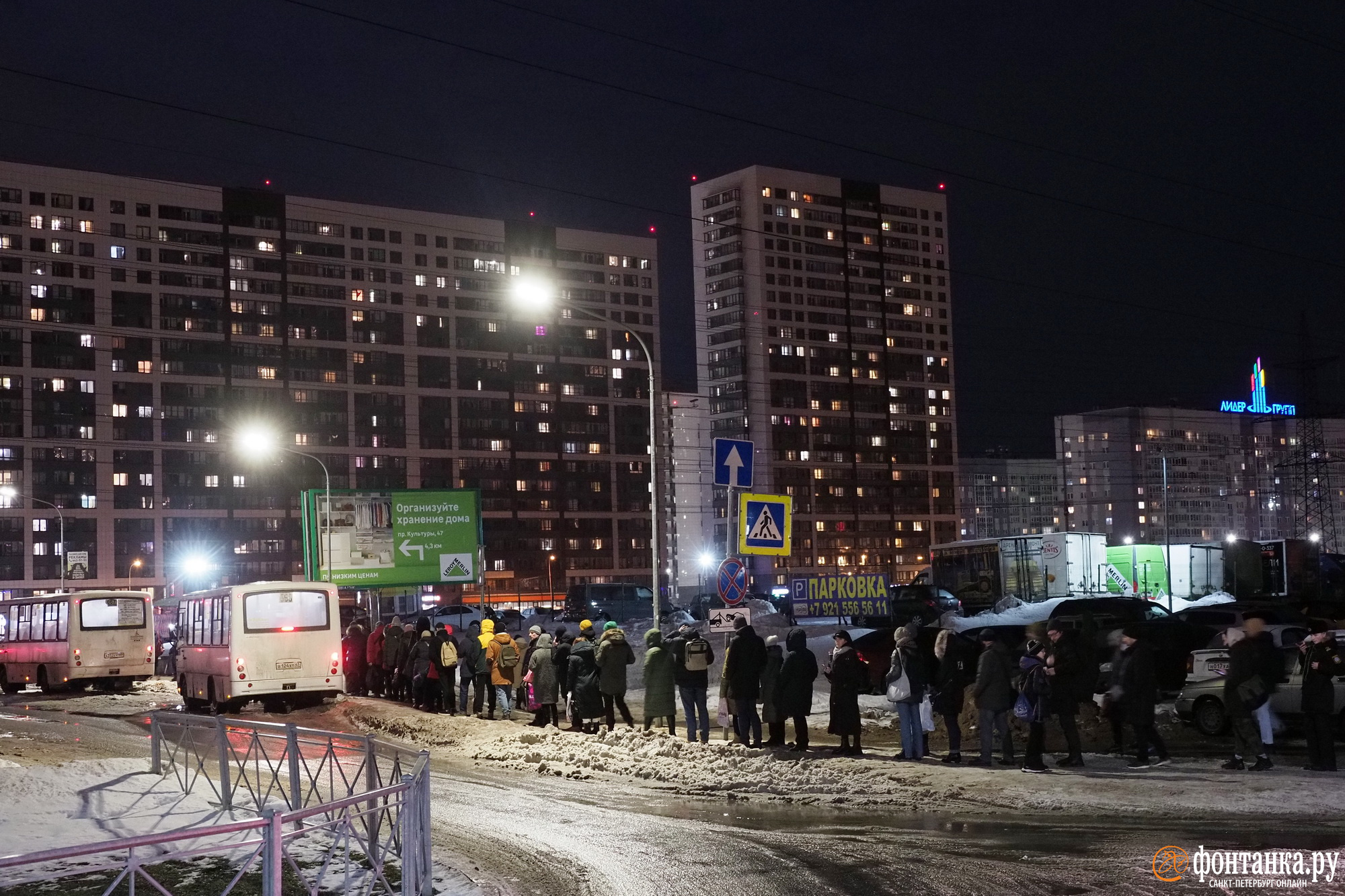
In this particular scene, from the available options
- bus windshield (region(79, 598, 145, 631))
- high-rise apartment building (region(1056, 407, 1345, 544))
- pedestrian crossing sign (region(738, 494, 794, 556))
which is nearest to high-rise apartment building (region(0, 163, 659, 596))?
high-rise apartment building (region(1056, 407, 1345, 544))

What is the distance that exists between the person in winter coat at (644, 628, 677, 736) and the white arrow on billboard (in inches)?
136

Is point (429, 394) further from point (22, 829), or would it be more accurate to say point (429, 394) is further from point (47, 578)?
point (22, 829)

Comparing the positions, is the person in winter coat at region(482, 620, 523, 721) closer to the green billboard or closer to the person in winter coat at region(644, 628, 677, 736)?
the person in winter coat at region(644, 628, 677, 736)

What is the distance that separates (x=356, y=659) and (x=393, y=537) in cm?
1097

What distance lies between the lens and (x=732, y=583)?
21406mm

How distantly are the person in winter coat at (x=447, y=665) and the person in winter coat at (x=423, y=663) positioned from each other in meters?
0.15

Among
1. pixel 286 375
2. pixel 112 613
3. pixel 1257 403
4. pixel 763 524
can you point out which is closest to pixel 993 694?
pixel 763 524

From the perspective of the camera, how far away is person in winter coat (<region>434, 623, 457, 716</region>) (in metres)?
25.9

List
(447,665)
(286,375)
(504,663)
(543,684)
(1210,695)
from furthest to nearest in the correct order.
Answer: (286,375) → (447,665) → (504,663) → (543,684) → (1210,695)

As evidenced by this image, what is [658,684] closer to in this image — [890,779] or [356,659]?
[890,779]

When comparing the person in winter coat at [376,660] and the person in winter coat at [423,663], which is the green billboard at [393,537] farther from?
the person in winter coat at [423,663]

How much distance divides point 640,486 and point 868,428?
99.1ft

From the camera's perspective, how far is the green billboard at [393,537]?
4216 centimetres
